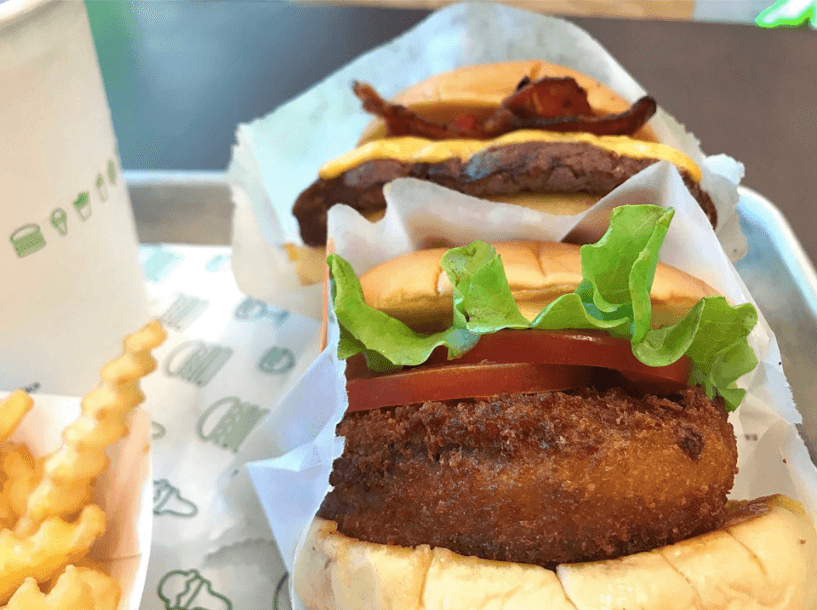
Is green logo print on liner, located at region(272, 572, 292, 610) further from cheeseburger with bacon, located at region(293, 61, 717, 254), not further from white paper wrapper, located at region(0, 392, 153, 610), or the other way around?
cheeseburger with bacon, located at region(293, 61, 717, 254)

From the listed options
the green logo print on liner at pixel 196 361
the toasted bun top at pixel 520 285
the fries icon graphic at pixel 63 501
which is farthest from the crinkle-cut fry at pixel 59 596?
the green logo print on liner at pixel 196 361

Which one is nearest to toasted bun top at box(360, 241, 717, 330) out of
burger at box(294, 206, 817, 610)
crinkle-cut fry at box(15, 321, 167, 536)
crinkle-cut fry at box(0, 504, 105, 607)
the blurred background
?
burger at box(294, 206, 817, 610)

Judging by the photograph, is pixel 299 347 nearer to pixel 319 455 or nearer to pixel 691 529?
→ pixel 319 455

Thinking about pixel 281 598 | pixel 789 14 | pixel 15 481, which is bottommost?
pixel 281 598

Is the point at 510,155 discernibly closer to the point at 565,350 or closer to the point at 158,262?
the point at 565,350

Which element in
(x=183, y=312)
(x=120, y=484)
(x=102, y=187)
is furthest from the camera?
(x=183, y=312)

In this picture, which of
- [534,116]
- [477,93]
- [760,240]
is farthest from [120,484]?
[760,240]
